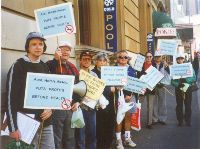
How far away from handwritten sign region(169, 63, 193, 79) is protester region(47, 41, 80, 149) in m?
4.83

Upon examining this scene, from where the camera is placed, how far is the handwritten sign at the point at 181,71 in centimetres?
1012

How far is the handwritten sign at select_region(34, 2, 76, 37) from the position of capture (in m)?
5.01

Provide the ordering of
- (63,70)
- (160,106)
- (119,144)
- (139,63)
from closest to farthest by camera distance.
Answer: (63,70), (119,144), (139,63), (160,106)

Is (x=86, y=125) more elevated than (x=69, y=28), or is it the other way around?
(x=69, y=28)

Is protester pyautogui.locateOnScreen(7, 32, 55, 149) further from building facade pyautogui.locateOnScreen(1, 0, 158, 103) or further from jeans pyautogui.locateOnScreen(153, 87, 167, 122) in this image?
jeans pyautogui.locateOnScreen(153, 87, 167, 122)

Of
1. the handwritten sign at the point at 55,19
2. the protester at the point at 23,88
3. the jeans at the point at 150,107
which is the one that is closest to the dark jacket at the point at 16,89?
the protester at the point at 23,88

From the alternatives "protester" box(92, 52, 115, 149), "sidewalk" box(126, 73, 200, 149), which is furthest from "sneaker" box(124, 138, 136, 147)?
"protester" box(92, 52, 115, 149)

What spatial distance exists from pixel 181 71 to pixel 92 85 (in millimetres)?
4490

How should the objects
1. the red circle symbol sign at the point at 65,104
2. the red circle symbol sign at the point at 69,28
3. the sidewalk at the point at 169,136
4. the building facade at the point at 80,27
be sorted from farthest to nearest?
the sidewalk at the point at 169,136
the building facade at the point at 80,27
the red circle symbol sign at the point at 69,28
the red circle symbol sign at the point at 65,104

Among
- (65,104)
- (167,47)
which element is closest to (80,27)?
(167,47)

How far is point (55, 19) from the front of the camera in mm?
5086

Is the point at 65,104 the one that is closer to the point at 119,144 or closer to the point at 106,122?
the point at 106,122

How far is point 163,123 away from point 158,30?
46.9 ft

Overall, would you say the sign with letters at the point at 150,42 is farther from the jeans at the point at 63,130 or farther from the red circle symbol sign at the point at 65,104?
the red circle symbol sign at the point at 65,104
